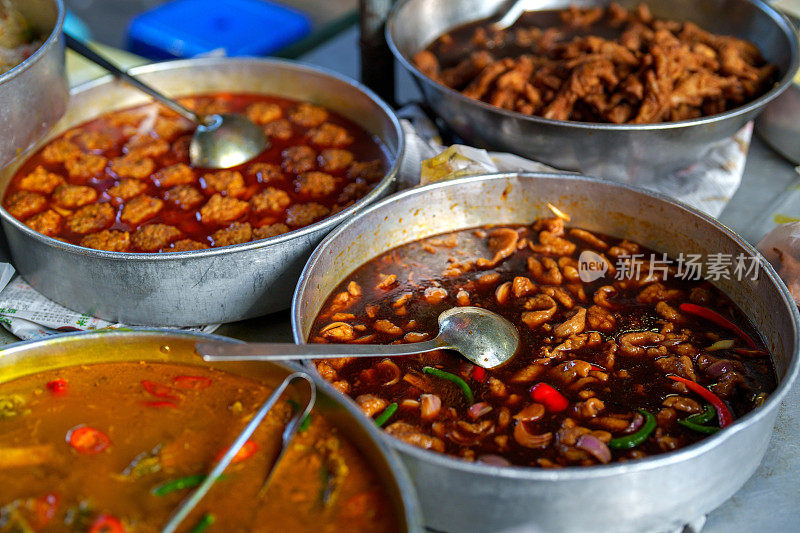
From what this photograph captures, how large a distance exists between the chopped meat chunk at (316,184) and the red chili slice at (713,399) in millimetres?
1439

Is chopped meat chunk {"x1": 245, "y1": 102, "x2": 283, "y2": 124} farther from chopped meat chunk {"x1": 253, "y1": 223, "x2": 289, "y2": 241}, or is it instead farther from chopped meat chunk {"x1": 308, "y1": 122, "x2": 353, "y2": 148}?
chopped meat chunk {"x1": 253, "y1": 223, "x2": 289, "y2": 241}

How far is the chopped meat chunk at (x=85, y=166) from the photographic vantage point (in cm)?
293

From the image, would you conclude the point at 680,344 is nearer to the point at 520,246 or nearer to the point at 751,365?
the point at 751,365

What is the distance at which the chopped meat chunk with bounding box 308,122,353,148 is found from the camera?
3.14 m

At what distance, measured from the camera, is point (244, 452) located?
A: 1.68 meters

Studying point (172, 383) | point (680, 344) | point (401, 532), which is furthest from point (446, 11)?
point (401, 532)

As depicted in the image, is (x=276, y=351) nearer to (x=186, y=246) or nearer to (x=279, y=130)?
(x=186, y=246)

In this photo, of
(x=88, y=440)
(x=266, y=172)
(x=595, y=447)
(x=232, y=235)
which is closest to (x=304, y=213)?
(x=232, y=235)

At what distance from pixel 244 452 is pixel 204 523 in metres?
0.20

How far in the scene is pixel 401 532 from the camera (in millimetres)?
1466

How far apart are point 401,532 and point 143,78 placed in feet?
8.47

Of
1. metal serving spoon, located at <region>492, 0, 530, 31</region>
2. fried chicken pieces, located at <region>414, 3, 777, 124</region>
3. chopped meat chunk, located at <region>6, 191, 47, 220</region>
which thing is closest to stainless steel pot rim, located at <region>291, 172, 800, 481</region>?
fried chicken pieces, located at <region>414, 3, 777, 124</region>

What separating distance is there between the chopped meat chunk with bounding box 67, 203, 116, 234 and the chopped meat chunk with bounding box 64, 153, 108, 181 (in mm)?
246

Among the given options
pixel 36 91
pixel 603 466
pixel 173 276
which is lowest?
pixel 173 276
